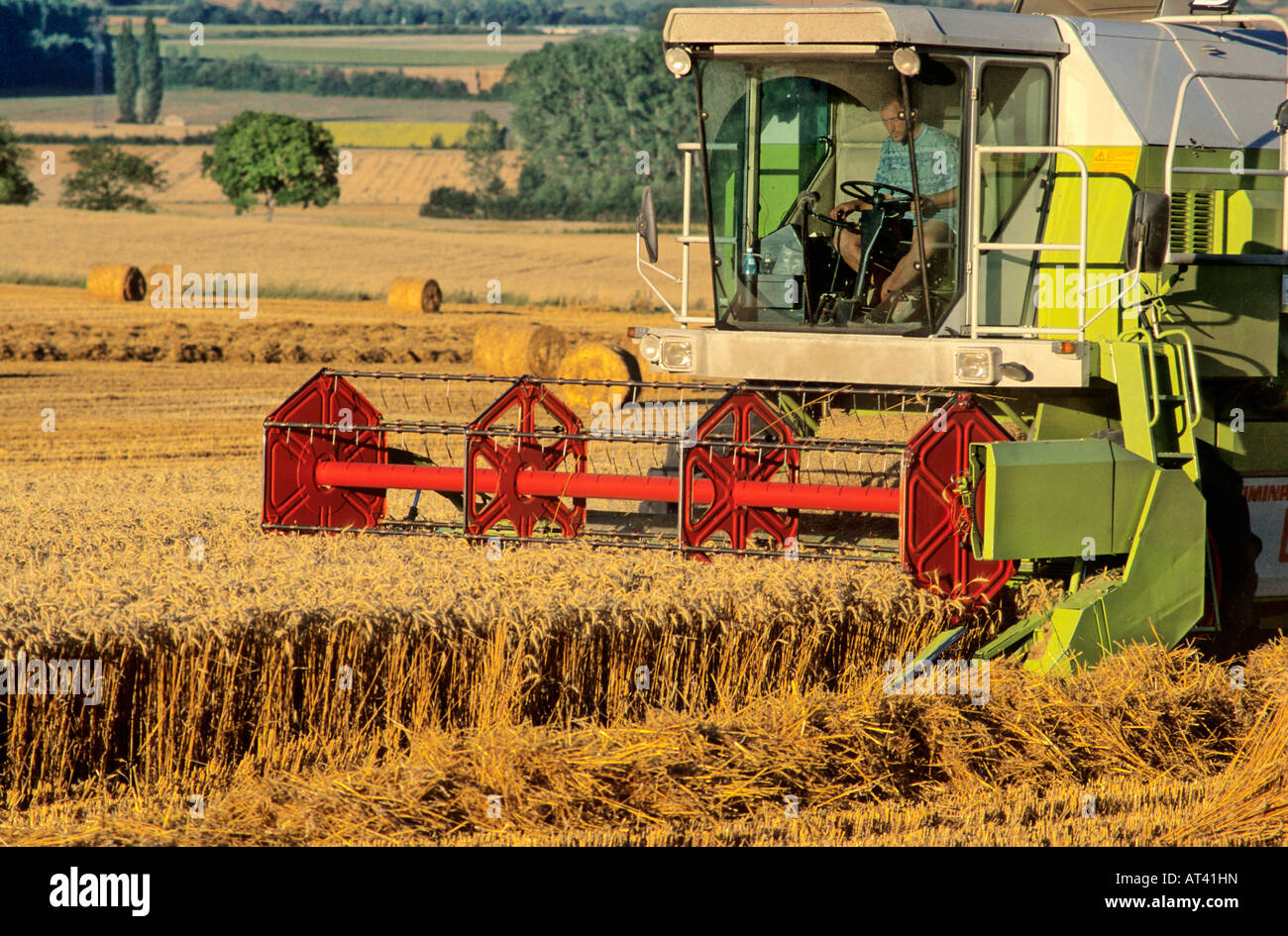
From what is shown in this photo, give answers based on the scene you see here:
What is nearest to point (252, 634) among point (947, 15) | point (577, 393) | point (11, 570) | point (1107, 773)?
point (11, 570)

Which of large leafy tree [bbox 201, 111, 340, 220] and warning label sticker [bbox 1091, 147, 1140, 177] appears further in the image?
large leafy tree [bbox 201, 111, 340, 220]

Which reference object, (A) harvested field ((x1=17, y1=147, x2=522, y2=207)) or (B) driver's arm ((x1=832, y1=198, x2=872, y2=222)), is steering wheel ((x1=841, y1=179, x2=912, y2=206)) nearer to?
(B) driver's arm ((x1=832, y1=198, x2=872, y2=222))

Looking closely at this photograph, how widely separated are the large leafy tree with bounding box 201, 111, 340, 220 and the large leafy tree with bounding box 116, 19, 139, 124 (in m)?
36.0

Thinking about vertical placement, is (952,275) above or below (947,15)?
below

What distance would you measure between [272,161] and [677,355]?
189 ft

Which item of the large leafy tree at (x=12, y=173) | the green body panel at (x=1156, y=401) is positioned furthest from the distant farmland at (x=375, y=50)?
the green body panel at (x=1156, y=401)

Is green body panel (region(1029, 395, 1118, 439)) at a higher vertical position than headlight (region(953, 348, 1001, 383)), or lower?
lower

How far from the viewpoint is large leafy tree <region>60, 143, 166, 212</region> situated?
206ft

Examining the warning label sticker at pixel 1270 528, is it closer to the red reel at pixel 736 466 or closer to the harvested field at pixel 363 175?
the red reel at pixel 736 466

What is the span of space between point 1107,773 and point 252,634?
3.27m

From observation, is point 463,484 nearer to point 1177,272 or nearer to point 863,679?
point 863,679

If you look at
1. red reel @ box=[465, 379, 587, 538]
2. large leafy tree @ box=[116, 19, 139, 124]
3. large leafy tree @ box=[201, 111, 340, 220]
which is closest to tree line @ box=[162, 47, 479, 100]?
large leafy tree @ box=[116, 19, 139, 124]

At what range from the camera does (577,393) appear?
677 inches

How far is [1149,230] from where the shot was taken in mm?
7238
